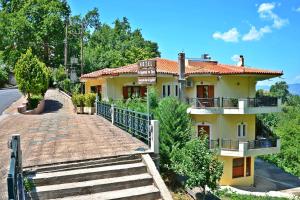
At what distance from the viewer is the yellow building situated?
23562 millimetres

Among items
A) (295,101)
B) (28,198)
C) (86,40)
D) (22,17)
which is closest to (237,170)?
(28,198)

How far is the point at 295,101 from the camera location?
84125 millimetres

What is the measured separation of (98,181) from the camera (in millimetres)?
8359

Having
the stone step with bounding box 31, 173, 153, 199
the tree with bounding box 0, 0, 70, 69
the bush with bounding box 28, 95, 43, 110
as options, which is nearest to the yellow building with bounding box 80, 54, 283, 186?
the bush with bounding box 28, 95, 43, 110

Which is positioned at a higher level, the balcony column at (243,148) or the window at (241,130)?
the window at (241,130)

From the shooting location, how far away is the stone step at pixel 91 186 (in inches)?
304

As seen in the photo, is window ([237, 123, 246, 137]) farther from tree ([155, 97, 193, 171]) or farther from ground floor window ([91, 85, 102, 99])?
tree ([155, 97, 193, 171])

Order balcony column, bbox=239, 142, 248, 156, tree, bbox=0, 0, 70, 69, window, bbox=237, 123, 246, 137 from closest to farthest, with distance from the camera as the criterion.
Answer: balcony column, bbox=239, 142, 248, 156, window, bbox=237, 123, 246, 137, tree, bbox=0, 0, 70, 69

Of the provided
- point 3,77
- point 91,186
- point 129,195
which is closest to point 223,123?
point 129,195

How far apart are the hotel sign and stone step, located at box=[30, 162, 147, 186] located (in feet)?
9.90

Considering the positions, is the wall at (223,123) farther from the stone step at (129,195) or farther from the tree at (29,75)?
the stone step at (129,195)

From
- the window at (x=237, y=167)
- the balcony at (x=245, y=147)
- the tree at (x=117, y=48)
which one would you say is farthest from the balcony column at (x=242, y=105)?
Result: the tree at (x=117, y=48)

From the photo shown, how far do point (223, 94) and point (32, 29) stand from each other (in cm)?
3053

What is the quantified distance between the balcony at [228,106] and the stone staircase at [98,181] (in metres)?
14.9
